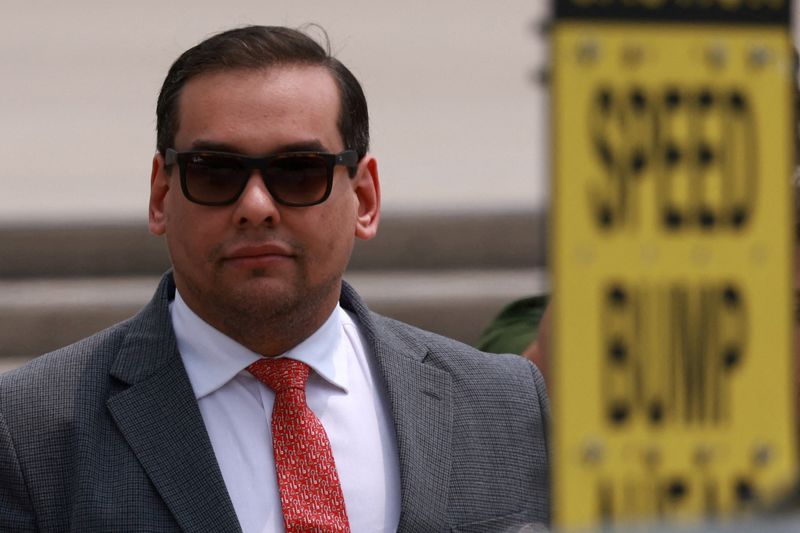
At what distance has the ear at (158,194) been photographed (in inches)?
113

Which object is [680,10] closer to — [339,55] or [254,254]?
[254,254]

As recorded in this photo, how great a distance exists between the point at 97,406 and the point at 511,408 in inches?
33.7

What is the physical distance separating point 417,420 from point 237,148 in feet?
2.08

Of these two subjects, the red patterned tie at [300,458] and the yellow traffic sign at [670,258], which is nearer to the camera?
the yellow traffic sign at [670,258]

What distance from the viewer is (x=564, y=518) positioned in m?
1.42

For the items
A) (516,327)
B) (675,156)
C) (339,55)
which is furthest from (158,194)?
(339,55)

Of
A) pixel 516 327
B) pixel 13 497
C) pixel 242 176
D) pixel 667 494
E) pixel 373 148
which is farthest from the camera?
pixel 373 148

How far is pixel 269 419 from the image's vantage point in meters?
2.72

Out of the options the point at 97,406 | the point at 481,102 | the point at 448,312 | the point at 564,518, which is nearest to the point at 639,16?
the point at 564,518

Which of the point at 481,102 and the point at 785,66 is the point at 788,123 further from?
the point at 481,102

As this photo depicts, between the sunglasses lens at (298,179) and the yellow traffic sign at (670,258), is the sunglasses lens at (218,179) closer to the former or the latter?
the sunglasses lens at (298,179)

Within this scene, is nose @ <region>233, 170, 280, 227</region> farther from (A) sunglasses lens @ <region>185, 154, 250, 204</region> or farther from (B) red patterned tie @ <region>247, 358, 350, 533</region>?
(B) red patterned tie @ <region>247, 358, 350, 533</region>

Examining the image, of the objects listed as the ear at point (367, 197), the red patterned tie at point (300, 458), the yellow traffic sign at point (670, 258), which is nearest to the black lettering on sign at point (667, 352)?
the yellow traffic sign at point (670, 258)

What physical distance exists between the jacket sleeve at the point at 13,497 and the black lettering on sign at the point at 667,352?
145 cm
